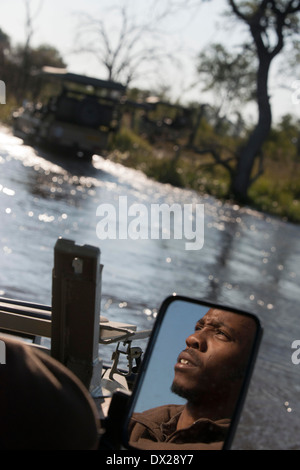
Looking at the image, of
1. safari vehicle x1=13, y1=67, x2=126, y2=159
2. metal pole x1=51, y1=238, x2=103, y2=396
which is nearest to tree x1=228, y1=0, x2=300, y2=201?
safari vehicle x1=13, y1=67, x2=126, y2=159

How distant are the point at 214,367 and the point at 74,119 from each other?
2074 centimetres

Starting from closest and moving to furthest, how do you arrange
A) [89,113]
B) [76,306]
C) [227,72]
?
[76,306]
[89,113]
[227,72]

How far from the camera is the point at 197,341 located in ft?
5.46

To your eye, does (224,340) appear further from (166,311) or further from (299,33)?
(299,33)

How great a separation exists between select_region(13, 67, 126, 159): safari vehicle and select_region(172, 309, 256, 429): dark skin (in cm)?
2014

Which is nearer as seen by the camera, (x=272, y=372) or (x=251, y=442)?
(x=251, y=442)

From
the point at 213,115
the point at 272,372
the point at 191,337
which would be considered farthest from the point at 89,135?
the point at 213,115

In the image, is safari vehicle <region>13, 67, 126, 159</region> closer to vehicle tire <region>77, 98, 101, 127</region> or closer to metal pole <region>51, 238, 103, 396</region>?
vehicle tire <region>77, 98, 101, 127</region>

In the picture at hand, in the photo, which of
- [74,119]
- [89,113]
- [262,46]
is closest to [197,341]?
[74,119]

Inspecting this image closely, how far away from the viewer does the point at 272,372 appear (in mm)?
6211

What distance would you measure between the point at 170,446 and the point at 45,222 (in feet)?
32.0

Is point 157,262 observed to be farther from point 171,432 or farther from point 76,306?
point 171,432

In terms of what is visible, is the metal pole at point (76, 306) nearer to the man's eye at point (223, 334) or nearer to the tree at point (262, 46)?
the man's eye at point (223, 334)

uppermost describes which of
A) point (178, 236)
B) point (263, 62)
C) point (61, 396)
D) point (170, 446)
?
point (263, 62)
